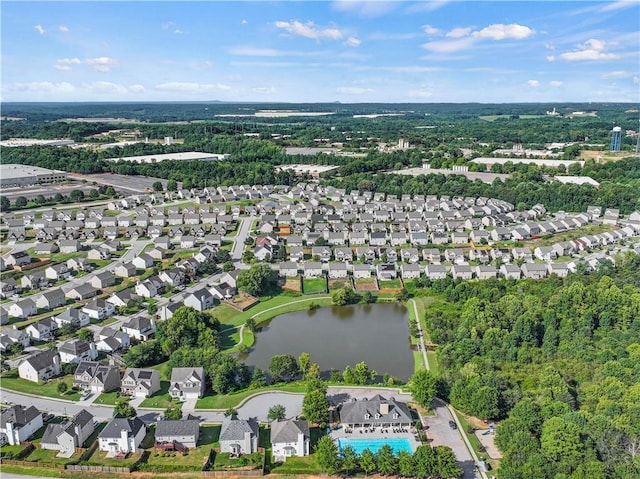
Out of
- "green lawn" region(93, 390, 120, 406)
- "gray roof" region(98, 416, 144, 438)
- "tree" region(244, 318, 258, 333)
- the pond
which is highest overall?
"gray roof" region(98, 416, 144, 438)

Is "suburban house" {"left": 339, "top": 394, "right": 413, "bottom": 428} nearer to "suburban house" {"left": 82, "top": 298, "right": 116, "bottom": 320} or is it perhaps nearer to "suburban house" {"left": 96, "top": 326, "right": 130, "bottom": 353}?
"suburban house" {"left": 96, "top": 326, "right": 130, "bottom": 353}

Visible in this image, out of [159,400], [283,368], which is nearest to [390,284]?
[283,368]

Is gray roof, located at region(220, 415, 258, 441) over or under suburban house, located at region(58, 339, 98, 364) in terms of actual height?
over

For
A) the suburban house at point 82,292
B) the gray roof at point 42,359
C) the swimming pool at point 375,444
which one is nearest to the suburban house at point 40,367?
the gray roof at point 42,359

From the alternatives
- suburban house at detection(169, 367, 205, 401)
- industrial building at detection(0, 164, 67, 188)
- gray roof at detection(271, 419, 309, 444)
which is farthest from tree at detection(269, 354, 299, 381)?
industrial building at detection(0, 164, 67, 188)

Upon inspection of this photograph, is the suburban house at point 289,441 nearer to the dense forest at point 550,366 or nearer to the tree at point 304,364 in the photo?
the tree at point 304,364

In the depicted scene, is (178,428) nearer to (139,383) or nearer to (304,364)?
(139,383)

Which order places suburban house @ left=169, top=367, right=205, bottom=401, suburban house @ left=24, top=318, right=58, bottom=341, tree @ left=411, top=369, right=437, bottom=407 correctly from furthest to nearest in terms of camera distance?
suburban house @ left=24, top=318, right=58, bottom=341
suburban house @ left=169, top=367, right=205, bottom=401
tree @ left=411, top=369, right=437, bottom=407
